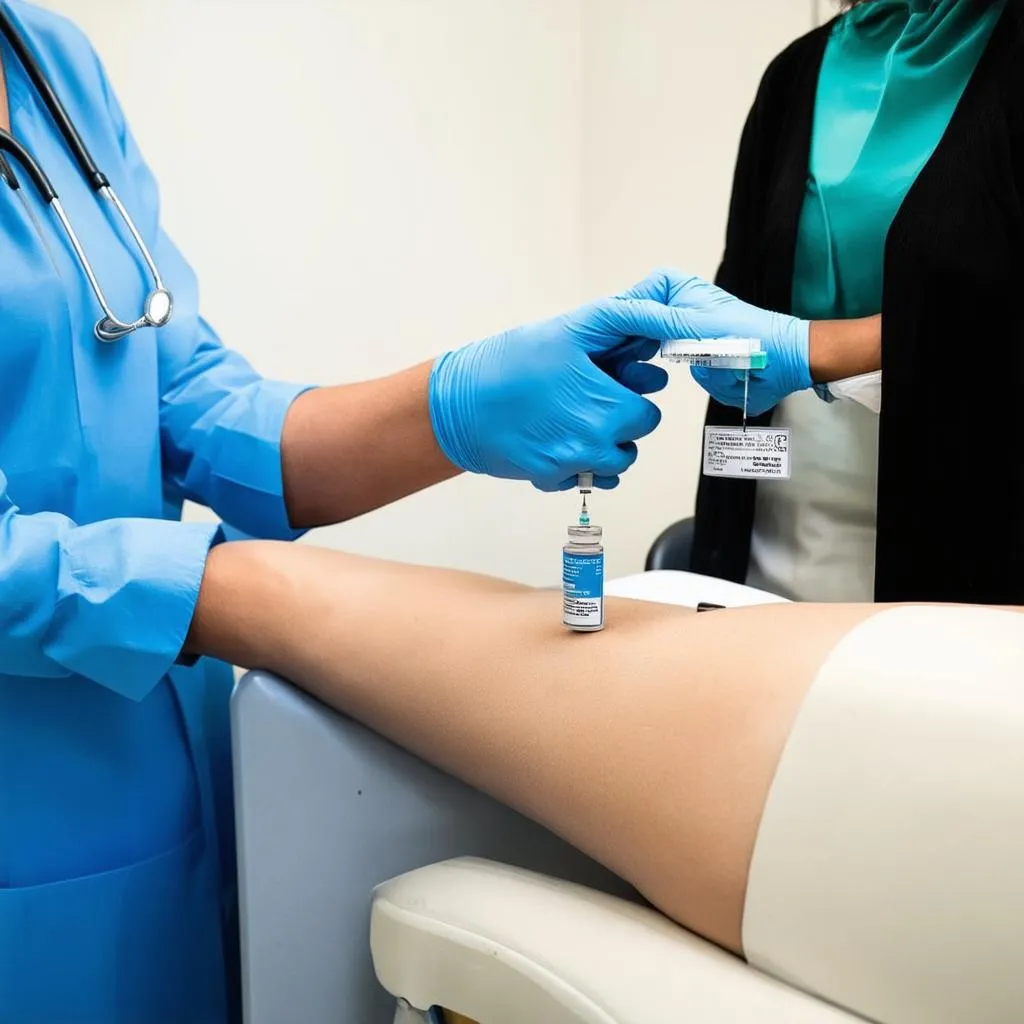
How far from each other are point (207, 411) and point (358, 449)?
6.8 inches

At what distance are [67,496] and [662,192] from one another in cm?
130

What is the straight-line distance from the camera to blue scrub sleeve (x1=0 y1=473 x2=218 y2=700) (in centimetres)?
74

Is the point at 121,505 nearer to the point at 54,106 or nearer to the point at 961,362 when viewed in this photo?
the point at 54,106

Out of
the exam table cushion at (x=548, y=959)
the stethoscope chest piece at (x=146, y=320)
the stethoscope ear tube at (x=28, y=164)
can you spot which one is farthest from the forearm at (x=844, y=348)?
the stethoscope ear tube at (x=28, y=164)

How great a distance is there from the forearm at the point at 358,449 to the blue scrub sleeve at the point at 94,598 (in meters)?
0.26

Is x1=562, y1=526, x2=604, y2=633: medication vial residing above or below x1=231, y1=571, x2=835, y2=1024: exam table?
above

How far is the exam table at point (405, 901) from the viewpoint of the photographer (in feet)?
1.81

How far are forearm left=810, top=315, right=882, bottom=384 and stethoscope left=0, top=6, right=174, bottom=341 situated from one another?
1.99ft

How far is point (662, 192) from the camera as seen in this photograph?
1800 millimetres

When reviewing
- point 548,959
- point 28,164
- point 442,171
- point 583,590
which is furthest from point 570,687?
point 442,171

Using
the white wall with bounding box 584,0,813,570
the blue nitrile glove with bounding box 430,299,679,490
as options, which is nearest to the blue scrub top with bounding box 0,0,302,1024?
the blue nitrile glove with bounding box 430,299,679,490

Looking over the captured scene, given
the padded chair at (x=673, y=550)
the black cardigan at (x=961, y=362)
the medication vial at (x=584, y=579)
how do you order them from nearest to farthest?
the medication vial at (x=584, y=579), the black cardigan at (x=961, y=362), the padded chair at (x=673, y=550)

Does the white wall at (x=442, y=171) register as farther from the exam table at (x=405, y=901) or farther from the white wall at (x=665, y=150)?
the exam table at (x=405, y=901)

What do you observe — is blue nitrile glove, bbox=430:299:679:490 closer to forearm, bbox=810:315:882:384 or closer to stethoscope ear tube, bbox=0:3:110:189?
forearm, bbox=810:315:882:384
